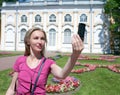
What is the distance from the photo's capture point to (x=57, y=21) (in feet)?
135

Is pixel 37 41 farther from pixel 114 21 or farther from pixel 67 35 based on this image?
pixel 67 35

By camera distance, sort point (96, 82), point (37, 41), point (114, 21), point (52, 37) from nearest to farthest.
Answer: point (37, 41) < point (96, 82) < point (114, 21) < point (52, 37)

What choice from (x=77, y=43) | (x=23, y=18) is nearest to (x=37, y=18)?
(x=23, y=18)

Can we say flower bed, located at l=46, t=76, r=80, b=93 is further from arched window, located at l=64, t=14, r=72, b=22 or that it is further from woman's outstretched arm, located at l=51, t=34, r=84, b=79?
arched window, located at l=64, t=14, r=72, b=22

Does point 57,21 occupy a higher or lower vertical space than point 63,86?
higher

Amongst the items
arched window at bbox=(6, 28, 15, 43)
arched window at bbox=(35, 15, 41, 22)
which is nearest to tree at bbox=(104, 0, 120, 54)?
arched window at bbox=(35, 15, 41, 22)

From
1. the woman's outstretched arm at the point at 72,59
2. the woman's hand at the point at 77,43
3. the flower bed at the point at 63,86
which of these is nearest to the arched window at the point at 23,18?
the flower bed at the point at 63,86

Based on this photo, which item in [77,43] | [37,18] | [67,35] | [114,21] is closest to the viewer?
[77,43]

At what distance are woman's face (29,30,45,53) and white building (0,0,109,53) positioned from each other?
117ft

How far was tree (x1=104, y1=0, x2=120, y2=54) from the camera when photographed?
33844mm

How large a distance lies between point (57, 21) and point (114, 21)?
29.5 ft

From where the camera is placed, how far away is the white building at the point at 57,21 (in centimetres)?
3984

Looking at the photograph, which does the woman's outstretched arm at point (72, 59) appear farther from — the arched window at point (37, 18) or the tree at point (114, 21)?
the arched window at point (37, 18)

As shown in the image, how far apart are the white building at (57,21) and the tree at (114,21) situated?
4.76 feet
